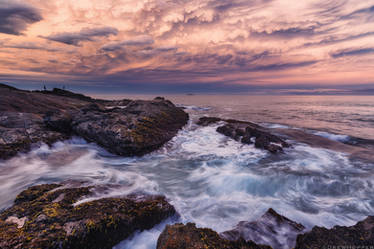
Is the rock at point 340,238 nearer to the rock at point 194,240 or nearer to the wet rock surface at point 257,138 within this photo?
the rock at point 194,240

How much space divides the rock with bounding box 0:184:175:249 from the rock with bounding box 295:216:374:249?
2.83 metres

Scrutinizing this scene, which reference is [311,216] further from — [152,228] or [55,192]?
[55,192]

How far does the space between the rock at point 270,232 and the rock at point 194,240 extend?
9.8 inches

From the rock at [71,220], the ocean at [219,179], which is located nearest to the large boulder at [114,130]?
the ocean at [219,179]

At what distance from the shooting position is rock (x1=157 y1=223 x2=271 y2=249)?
2.71 meters

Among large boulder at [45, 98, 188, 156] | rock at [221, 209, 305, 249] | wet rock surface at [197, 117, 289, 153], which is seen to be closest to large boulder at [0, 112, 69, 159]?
large boulder at [45, 98, 188, 156]

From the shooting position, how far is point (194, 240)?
109 inches

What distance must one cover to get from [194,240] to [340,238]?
8.83 feet

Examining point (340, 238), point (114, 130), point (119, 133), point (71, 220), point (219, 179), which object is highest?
point (114, 130)

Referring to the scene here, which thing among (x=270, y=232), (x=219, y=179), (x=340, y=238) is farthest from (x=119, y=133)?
(x=340, y=238)

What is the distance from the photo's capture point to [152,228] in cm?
364

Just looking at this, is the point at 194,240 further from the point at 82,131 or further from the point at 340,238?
the point at 82,131

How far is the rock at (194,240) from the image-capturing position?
2.71 meters

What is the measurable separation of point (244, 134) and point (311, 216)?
24.1 feet
